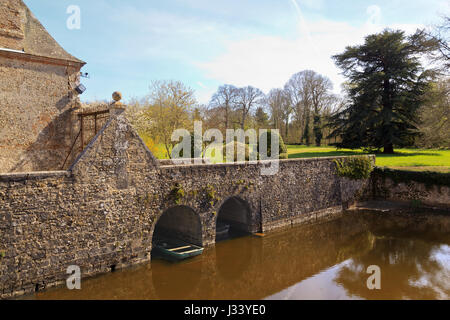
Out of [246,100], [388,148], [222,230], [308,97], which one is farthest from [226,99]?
[222,230]

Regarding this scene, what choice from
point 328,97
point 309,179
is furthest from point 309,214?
point 328,97

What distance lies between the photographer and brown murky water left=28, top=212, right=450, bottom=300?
9.21m

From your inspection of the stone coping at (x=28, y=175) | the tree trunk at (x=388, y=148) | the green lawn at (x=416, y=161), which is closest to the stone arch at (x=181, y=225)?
the stone coping at (x=28, y=175)

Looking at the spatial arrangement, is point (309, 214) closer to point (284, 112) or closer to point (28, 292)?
point (28, 292)

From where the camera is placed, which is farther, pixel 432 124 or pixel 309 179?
pixel 432 124

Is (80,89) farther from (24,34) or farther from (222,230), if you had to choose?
(222,230)

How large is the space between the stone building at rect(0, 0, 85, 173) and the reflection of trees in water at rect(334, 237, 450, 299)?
41.5 feet

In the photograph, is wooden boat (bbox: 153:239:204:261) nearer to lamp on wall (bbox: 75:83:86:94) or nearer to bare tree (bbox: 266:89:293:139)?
lamp on wall (bbox: 75:83:86:94)

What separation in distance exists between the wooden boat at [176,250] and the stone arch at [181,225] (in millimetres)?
578

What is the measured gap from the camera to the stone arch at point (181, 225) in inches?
497

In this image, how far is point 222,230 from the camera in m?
14.5

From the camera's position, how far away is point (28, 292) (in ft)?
27.1

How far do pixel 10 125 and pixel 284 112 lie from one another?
122 ft

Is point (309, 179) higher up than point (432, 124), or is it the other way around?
point (432, 124)
